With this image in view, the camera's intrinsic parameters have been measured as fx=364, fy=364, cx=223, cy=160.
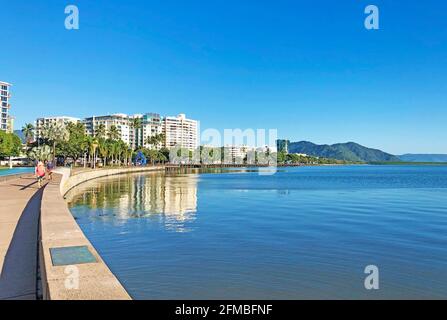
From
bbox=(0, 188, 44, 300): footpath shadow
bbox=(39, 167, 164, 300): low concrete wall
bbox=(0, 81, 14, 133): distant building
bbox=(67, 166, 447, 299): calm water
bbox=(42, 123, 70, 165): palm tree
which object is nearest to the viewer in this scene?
bbox=(39, 167, 164, 300): low concrete wall

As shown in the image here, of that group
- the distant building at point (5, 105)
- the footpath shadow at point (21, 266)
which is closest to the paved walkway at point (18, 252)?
the footpath shadow at point (21, 266)

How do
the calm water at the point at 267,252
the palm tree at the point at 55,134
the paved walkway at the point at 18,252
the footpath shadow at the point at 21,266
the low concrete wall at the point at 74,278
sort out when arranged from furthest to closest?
the palm tree at the point at 55,134
the calm water at the point at 267,252
the paved walkway at the point at 18,252
the footpath shadow at the point at 21,266
the low concrete wall at the point at 74,278

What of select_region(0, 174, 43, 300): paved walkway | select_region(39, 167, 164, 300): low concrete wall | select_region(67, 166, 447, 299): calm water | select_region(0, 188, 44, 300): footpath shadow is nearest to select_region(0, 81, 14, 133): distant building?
select_region(67, 166, 447, 299): calm water

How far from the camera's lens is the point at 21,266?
8.65 m

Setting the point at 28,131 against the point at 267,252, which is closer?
the point at 267,252

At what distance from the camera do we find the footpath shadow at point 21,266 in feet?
23.3

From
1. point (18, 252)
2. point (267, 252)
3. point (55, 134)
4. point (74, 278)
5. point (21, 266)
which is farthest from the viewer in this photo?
point (55, 134)

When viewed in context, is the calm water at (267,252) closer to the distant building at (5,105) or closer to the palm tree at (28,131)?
the palm tree at (28,131)

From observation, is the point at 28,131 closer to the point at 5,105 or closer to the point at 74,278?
the point at 5,105

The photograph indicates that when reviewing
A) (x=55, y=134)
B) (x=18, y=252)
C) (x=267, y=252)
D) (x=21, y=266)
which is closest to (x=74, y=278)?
(x=21, y=266)

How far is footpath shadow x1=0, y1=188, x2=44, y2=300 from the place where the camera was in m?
7.11

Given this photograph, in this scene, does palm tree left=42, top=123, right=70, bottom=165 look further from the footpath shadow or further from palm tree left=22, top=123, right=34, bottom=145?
the footpath shadow
